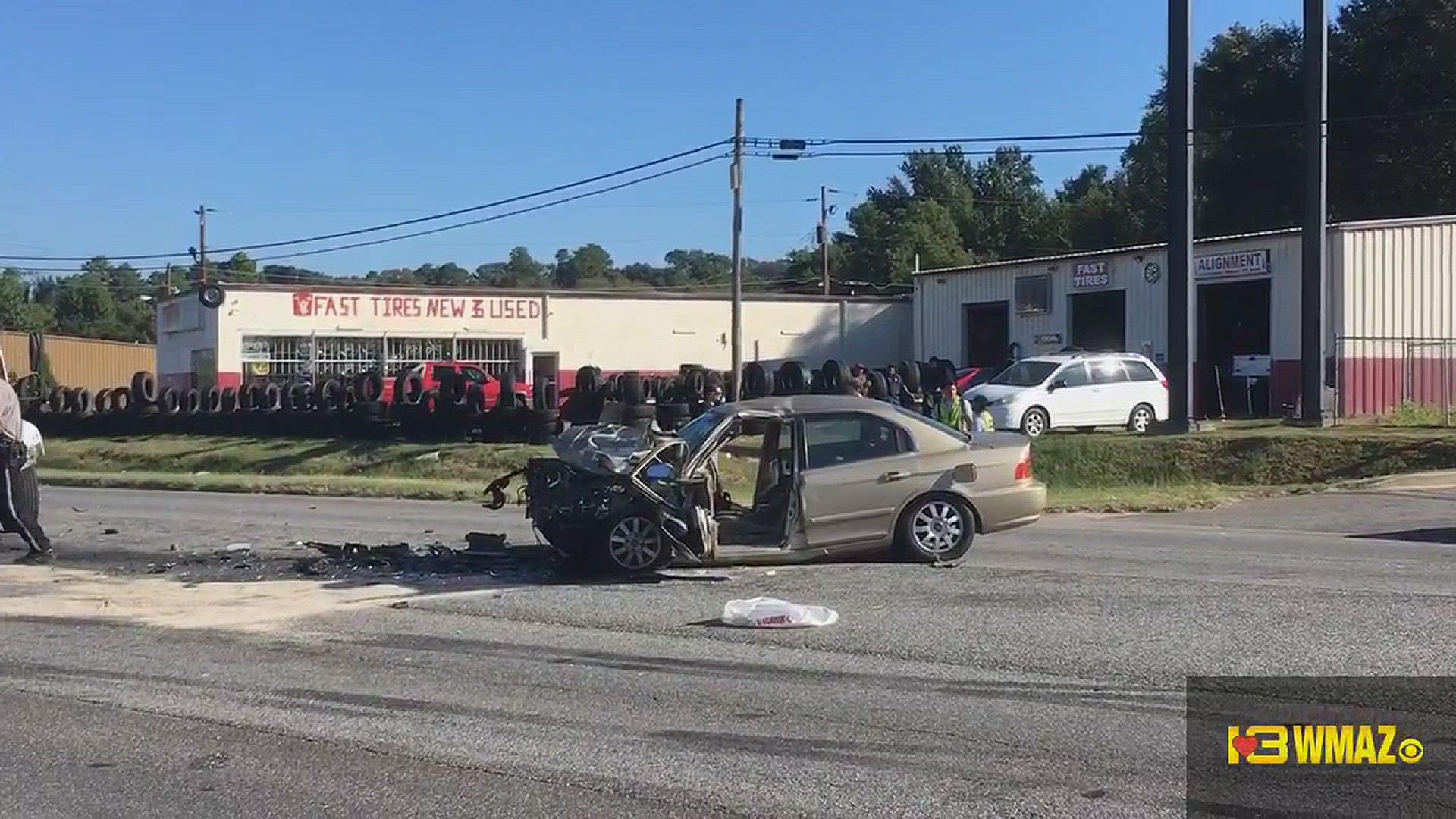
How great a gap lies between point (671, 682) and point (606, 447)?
3856 mm

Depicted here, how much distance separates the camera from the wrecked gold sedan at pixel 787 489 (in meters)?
11.5

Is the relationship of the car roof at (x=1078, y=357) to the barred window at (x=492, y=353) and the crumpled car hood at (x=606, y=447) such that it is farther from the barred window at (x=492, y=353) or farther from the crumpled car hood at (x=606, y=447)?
the barred window at (x=492, y=353)

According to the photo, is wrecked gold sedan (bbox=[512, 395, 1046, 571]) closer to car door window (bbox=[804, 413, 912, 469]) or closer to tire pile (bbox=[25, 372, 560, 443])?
car door window (bbox=[804, 413, 912, 469])

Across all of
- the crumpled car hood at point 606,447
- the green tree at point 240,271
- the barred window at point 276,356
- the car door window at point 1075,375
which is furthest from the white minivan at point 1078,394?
the green tree at point 240,271

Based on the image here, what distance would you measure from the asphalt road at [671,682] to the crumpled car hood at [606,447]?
3.11 ft

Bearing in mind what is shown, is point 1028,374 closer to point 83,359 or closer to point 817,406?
point 817,406

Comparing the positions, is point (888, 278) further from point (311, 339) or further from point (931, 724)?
point (931, 724)

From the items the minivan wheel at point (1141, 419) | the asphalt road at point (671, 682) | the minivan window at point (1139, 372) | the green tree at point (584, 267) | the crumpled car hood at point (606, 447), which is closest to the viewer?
the asphalt road at point (671, 682)

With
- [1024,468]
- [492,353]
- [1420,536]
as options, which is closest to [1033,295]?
[492,353]

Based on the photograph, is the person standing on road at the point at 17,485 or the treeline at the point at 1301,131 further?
the treeline at the point at 1301,131

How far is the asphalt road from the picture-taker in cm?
614

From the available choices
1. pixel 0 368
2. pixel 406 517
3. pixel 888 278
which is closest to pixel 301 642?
pixel 0 368

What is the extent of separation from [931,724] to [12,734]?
4.46 m

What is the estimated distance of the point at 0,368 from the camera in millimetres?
14062
